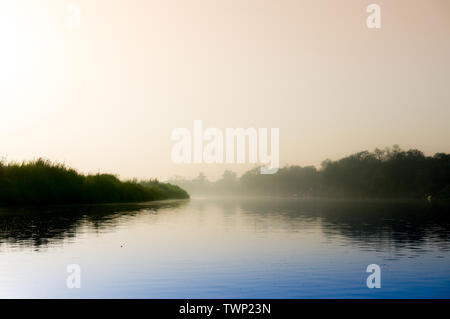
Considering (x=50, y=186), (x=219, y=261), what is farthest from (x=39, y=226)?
(x=50, y=186)

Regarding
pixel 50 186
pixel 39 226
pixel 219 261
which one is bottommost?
pixel 219 261

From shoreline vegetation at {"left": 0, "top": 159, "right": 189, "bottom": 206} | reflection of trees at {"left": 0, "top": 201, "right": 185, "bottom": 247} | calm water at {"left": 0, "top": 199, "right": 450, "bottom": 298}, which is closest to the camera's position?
calm water at {"left": 0, "top": 199, "right": 450, "bottom": 298}

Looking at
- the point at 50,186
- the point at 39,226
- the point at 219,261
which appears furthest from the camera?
the point at 50,186

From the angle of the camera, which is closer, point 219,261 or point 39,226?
point 219,261

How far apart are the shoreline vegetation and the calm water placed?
15.5 metres

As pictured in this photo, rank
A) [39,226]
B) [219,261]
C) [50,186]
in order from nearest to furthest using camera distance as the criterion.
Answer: [219,261]
[39,226]
[50,186]

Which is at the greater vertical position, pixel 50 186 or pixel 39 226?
pixel 50 186

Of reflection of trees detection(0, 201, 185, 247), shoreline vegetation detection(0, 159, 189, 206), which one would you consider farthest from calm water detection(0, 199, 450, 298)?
shoreline vegetation detection(0, 159, 189, 206)

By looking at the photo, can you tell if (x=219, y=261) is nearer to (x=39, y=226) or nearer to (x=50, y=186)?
(x=39, y=226)

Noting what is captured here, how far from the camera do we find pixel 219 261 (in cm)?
2328

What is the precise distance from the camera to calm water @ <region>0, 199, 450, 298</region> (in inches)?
687

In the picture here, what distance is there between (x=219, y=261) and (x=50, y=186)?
38725mm

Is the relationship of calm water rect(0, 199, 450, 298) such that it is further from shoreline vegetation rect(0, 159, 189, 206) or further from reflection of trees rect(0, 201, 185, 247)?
shoreline vegetation rect(0, 159, 189, 206)

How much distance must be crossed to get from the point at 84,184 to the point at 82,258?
43.3 metres
